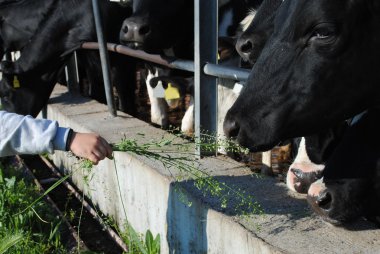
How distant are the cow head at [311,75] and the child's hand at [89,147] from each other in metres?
0.48

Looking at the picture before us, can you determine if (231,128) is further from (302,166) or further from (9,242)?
(9,242)

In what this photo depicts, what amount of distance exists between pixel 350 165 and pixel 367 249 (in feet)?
0.90

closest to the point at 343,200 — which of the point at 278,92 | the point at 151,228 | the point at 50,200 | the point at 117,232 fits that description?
the point at 278,92

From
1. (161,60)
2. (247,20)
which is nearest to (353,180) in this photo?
(161,60)

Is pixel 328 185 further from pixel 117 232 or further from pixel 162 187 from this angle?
pixel 117 232

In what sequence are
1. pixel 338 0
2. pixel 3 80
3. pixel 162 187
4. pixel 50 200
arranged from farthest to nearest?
pixel 3 80, pixel 50 200, pixel 162 187, pixel 338 0

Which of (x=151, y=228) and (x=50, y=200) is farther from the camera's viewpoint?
(x=50, y=200)

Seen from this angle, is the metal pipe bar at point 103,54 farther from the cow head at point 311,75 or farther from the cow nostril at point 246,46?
the cow head at point 311,75

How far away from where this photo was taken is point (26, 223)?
2.99 meters

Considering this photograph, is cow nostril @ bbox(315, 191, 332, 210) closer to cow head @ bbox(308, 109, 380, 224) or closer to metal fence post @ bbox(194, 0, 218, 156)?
cow head @ bbox(308, 109, 380, 224)

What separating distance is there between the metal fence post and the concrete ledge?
0.64ft

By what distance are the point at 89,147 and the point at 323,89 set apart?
0.85 metres

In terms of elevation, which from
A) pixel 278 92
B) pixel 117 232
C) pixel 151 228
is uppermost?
pixel 278 92

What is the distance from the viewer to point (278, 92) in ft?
6.03
